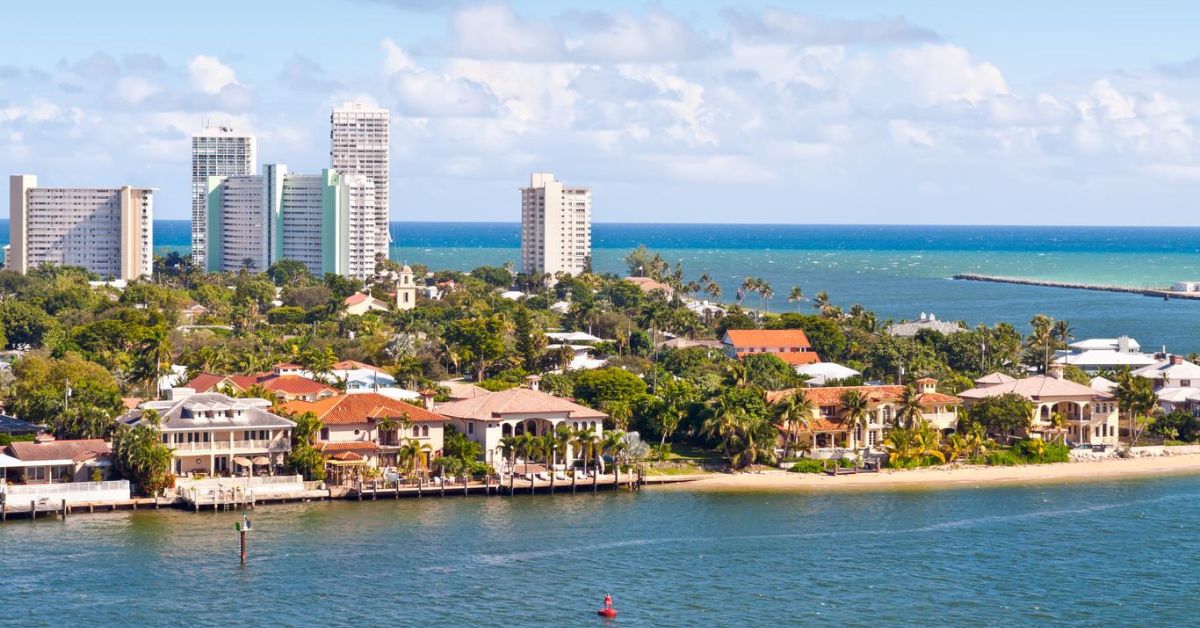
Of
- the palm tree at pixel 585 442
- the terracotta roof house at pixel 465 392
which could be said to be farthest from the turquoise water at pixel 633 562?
the terracotta roof house at pixel 465 392

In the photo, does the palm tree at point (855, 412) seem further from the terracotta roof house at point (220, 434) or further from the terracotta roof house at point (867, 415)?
the terracotta roof house at point (220, 434)

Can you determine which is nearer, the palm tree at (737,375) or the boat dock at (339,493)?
the boat dock at (339,493)

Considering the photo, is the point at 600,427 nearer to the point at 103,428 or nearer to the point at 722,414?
the point at 722,414

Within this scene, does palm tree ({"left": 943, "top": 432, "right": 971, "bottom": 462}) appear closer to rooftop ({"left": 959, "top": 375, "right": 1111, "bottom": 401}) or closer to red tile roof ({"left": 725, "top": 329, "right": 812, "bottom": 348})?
rooftop ({"left": 959, "top": 375, "right": 1111, "bottom": 401})

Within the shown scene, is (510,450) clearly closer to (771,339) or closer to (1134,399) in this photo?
(1134,399)

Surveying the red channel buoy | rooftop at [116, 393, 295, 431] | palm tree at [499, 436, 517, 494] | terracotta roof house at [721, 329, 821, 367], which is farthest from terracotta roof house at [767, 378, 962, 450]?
terracotta roof house at [721, 329, 821, 367]

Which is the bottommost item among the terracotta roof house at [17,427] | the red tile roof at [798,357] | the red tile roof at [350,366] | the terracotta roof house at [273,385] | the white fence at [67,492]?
the white fence at [67,492]

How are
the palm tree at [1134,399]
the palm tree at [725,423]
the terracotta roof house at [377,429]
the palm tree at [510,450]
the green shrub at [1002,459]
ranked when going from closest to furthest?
the terracotta roof house at [377,429], the palm tree at [510,450], the palm tree at [725,423], the green shrub at [1002,459], the palm tree at [1134,399]
